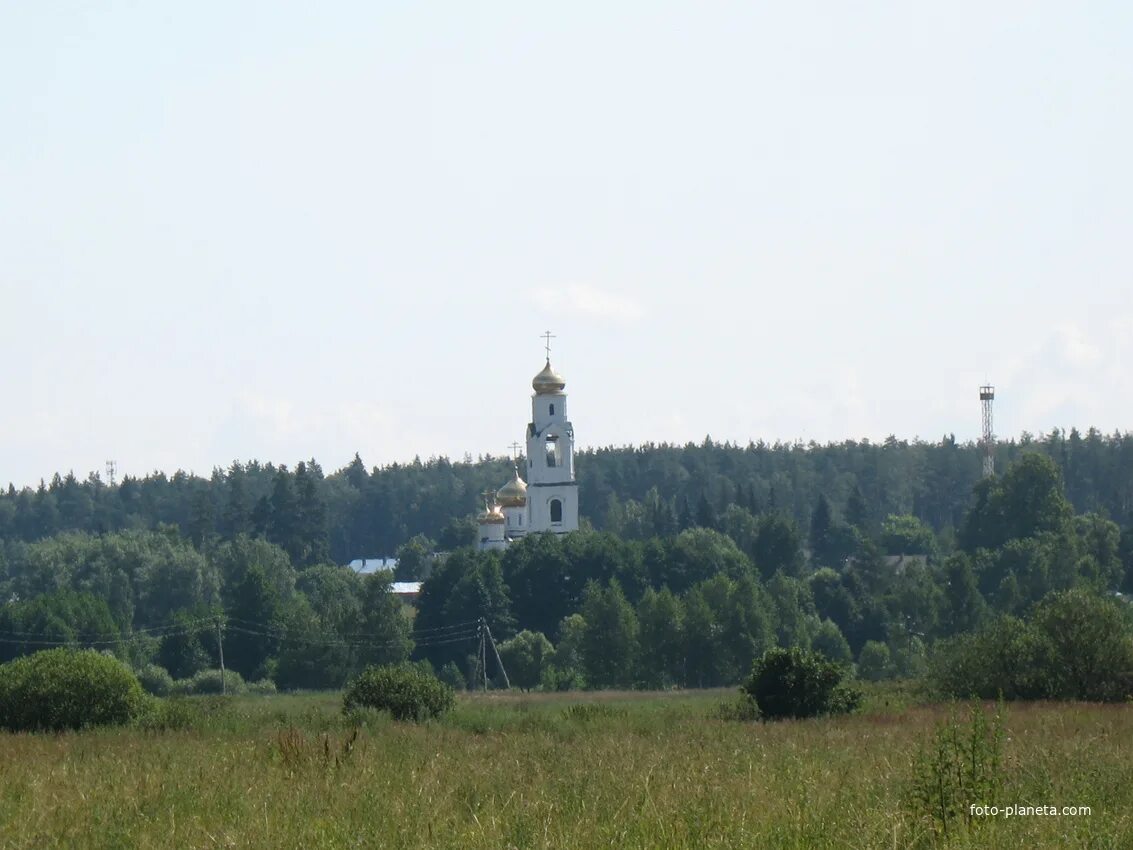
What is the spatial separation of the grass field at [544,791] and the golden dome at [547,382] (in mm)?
77535

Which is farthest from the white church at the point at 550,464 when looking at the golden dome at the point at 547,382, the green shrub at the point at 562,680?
the green shrub at the point at 562,680

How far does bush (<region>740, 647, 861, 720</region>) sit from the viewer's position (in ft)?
114

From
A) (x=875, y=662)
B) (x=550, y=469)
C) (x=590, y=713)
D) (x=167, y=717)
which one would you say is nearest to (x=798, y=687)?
(x=590, y=713)

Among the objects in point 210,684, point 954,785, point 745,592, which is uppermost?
point 745,592

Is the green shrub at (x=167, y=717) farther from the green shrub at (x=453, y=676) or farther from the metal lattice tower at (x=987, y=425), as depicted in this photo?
the metal lattice tower at (x=987, y=425)

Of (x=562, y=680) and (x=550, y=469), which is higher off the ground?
(x=550, y=469)

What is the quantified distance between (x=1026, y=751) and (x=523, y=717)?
16.2 m

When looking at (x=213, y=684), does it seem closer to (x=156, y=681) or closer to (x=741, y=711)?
(x=156, y=681)

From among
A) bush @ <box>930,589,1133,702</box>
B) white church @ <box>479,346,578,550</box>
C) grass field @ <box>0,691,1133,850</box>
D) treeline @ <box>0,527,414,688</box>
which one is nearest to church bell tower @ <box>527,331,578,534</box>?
white church @ <box>479,346,578,550</box>

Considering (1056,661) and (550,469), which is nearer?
(1056,661)

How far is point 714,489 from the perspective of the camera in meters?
174

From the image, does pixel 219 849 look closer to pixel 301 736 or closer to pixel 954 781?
pixel 954 781

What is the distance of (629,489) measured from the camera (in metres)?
180

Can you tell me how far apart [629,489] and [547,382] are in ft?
251
